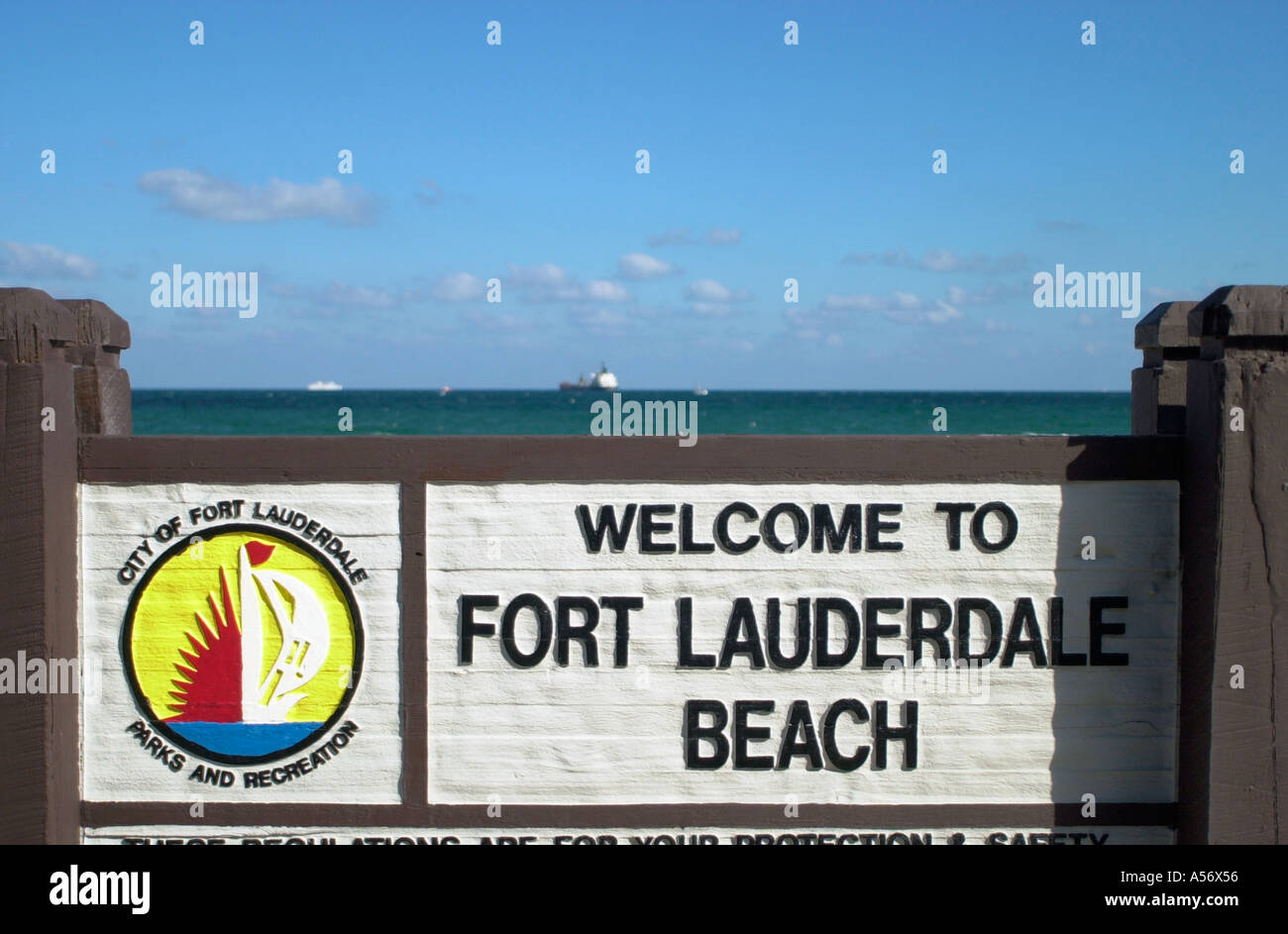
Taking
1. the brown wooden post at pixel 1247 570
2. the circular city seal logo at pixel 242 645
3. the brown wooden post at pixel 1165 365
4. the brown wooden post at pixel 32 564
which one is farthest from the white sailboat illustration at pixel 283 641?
the brown wooden post at pixel 1165 365

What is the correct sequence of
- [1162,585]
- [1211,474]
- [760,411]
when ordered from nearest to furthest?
[1211,474], [1162,585], [760,411]

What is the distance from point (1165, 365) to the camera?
3855 mm

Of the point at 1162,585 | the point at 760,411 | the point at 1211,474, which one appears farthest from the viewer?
the point at 760,411

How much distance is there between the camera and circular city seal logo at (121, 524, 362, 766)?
11.8ft

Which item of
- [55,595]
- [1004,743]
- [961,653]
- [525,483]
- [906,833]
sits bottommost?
[906,833]

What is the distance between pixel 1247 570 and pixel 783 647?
5.14ft

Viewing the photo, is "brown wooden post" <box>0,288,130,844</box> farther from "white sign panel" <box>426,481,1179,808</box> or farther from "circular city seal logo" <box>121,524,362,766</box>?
"white sign panel" <box>426,481,1179,808</box>

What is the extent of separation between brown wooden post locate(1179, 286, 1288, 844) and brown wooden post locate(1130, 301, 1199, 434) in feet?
1.41

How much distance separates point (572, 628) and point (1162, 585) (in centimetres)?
216

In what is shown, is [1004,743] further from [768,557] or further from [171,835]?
[171,835]

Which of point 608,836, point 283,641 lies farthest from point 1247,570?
point 283,641

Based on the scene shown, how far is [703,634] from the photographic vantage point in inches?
143

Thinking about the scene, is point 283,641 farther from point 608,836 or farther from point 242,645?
point 608,836

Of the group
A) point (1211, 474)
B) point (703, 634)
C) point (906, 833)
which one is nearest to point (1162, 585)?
point (1211, 474)
